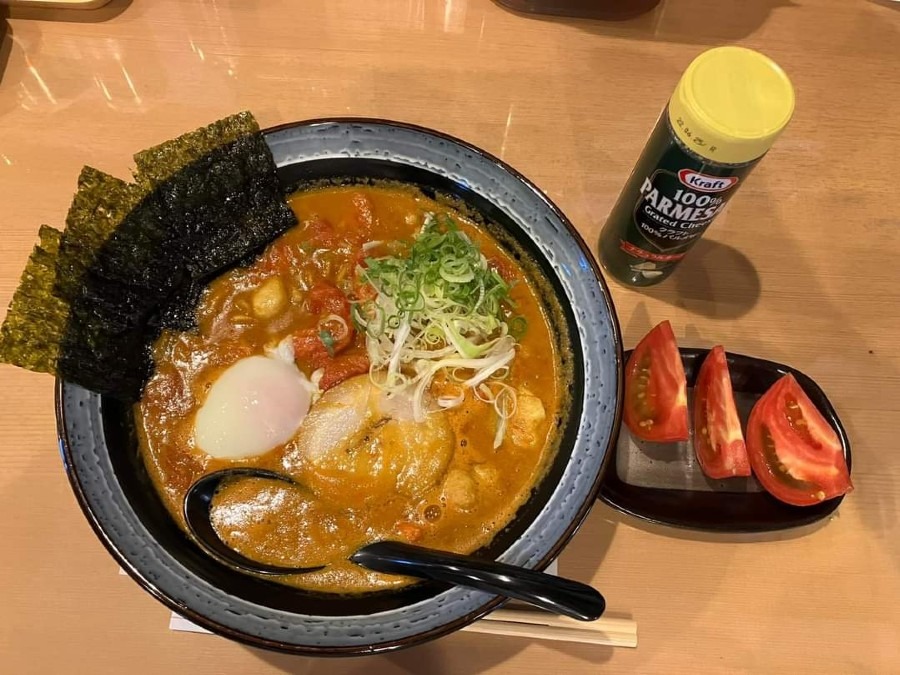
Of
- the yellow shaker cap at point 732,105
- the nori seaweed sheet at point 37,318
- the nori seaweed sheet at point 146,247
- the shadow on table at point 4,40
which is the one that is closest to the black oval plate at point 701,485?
Answer: the yellow shaker cap at point 732,105

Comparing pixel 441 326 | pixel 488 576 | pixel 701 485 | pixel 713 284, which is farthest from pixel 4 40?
pixel 701 485

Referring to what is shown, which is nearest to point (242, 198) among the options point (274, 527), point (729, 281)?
point (274, 527)

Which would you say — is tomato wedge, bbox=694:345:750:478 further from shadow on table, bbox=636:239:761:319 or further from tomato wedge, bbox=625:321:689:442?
shadow on table, bbox=636:239:761:319

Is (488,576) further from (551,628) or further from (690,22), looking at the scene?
(690,22)

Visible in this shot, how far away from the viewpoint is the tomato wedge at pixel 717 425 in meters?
1.43

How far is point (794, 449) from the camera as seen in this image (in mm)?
1464

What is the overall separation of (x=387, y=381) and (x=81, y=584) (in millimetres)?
839

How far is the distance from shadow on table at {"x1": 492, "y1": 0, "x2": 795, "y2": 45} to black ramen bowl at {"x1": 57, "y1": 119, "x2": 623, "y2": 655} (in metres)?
0.86

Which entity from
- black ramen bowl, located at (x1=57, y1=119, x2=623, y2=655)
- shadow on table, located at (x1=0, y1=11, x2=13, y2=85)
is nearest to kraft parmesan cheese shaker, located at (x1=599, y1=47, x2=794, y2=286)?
black ramen bowl, located at (x1=57, y1=119, x2=623, y2=655)

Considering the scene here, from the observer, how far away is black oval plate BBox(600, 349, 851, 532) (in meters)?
1.44

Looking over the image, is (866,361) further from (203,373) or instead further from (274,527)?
(203,373)

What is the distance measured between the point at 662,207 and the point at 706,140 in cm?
23

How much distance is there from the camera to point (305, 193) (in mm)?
A: 1628

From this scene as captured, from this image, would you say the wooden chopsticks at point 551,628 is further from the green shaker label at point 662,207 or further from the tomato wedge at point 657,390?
the green shaker label at point 662,207
